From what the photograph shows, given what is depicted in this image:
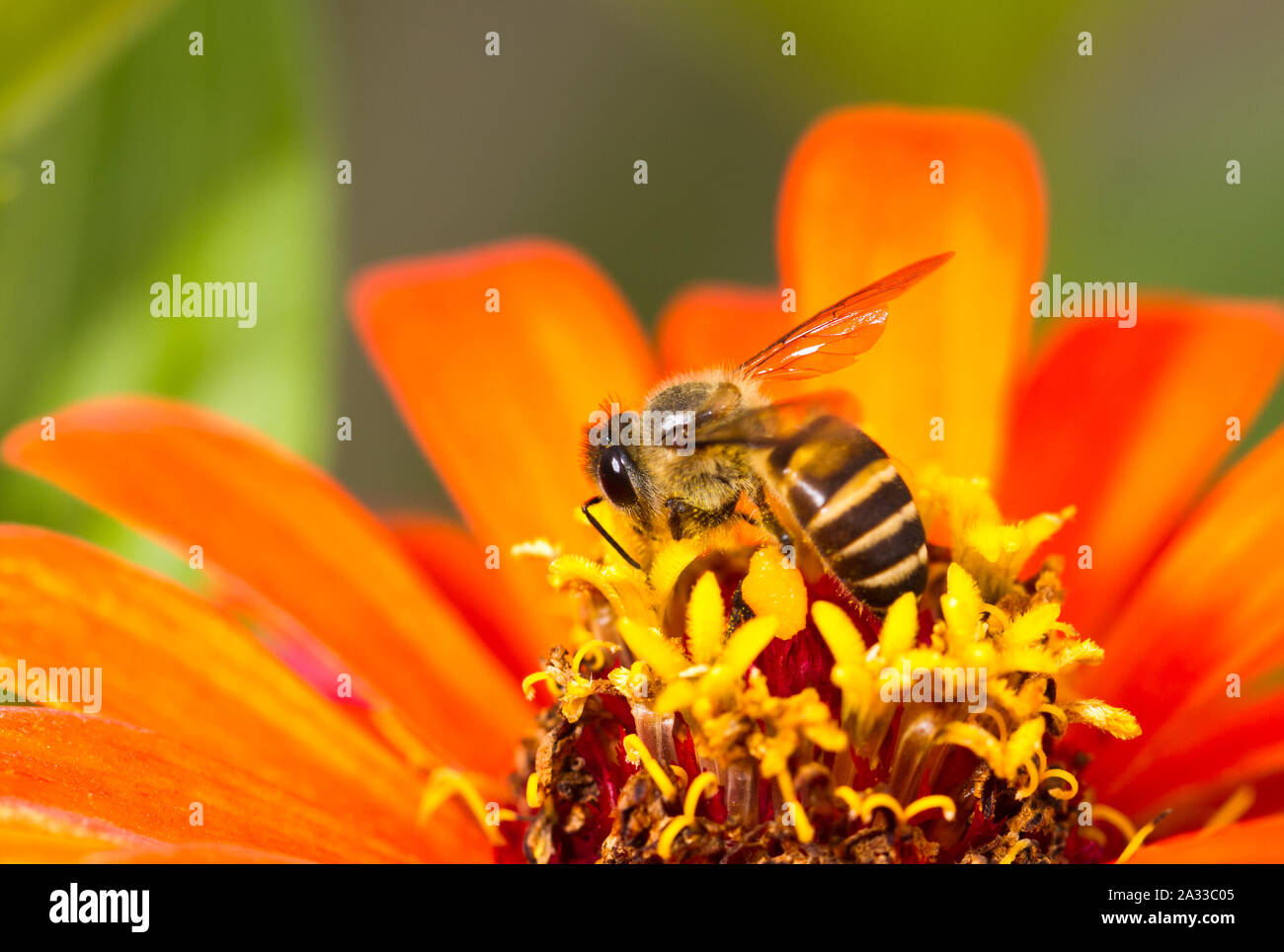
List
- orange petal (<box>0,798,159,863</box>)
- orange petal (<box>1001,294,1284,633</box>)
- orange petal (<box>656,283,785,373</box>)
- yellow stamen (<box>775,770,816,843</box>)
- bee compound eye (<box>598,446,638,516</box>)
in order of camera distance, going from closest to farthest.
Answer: orange petal (<box>0,798,159,863</box>), yellow stamen (<box>775,770,816,843</box>), bee compound eye (<box>598,446,638,516</box>), orange petal (<box>1001,294,1284,633</box>), orange petal (<box>656,283,785,373</box>)

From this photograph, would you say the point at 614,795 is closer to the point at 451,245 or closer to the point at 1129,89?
the point at 1129,89

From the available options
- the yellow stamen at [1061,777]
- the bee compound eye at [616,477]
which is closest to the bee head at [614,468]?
the bee compound eye at [616,477]

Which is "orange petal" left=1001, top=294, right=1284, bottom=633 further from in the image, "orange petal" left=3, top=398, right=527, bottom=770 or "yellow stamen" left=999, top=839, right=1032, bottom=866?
"orange petal" left=3, top=398, right=527, bottom=770

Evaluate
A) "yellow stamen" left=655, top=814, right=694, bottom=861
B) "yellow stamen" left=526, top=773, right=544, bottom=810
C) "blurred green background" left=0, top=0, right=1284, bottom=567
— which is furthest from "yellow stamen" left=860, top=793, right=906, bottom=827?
"blurred green background" left=0, top=0, right=1284, bottom=567

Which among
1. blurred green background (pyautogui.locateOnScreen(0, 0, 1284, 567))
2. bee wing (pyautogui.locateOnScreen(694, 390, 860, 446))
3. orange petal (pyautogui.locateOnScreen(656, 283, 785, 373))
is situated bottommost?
bee wing (pyautogui.locateOnScreen(694, 390, 860, 446))

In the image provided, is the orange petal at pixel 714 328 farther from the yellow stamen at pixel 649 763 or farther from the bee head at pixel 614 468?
the yellow stamen at pixel 649 763

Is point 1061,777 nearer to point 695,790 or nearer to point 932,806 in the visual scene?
point 932,806

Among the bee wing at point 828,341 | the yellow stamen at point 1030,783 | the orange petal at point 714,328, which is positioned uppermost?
the orange petal at point 714,328
